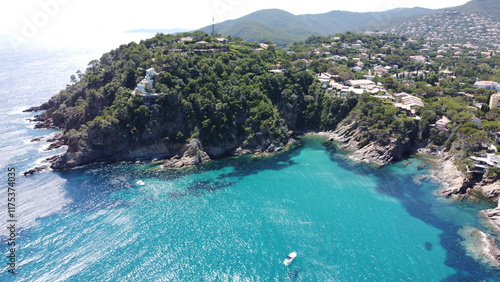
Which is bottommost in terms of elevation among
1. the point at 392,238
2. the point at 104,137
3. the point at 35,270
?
the point at 392,238

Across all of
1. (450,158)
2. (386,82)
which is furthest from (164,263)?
(386,82)

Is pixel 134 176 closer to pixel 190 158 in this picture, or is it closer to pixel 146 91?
pixel 190 158

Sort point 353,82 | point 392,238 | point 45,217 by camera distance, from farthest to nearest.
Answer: point 353,82, point 45,217, point 392,238

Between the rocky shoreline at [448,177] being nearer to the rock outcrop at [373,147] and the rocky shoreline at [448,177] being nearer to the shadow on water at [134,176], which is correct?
the rock outcrop at [373,147]

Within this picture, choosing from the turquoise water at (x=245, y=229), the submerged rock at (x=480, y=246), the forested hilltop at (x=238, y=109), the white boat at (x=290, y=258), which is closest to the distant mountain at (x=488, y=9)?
the forested hilltop at (x=238, y=109)

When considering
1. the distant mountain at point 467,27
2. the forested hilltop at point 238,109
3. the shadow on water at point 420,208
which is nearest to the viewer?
the shadow on water at point 420,208

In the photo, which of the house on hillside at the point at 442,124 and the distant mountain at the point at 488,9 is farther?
the distant mountain at the point at 488,9

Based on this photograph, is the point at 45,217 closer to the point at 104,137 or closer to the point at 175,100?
the point at 104,137
